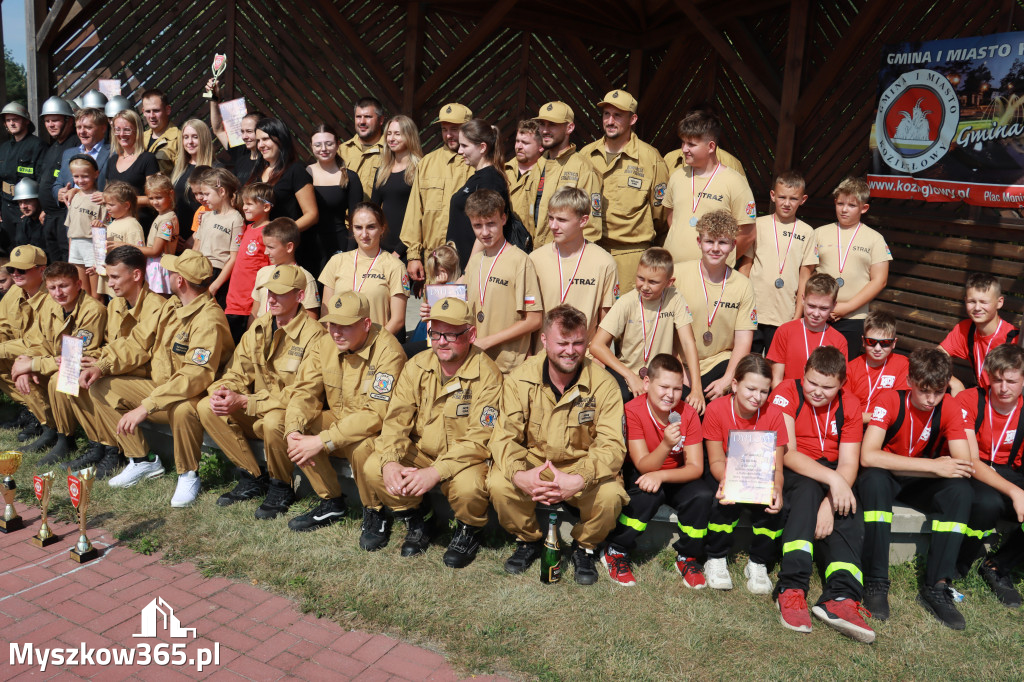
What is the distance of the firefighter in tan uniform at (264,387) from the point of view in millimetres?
5000

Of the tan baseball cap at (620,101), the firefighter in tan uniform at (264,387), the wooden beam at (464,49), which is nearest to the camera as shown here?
the firefighter in tan uniform at (264,387)

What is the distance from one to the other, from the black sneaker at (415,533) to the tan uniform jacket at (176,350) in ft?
6.00

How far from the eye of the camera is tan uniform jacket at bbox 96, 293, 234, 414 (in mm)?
5227

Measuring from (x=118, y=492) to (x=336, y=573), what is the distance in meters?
1.98

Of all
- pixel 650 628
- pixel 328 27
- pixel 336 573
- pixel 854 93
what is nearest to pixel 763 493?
pixel 650 628

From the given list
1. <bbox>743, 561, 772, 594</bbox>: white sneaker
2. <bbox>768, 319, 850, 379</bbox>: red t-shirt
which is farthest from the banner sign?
<bbox>743, 561, 772, 594</bbox>: white sneaker

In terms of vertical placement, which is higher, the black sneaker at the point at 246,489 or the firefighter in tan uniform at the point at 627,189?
the firefighter in tan uniform at the point at 627,189

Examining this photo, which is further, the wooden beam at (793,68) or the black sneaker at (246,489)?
the wooden beam at (793,68)

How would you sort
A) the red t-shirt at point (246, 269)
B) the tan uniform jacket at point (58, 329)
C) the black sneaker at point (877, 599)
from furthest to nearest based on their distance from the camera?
1. the red t-shirt at point (246, 269)
2. the tan uniform jacket at point (58, 329)
3. the black sneaker at point (877, 599)

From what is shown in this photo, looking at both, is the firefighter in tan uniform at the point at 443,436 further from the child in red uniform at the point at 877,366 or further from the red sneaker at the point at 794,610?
the child in red uniform at the point at 877,366

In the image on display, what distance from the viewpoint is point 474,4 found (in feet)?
33.2

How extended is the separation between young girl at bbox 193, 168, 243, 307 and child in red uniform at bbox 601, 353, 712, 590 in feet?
12.1

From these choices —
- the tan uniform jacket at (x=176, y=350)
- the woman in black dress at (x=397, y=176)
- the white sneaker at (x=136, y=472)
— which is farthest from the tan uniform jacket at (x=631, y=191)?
the white sneaker at (x=136, y=472)

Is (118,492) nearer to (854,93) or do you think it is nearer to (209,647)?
(209,647)
